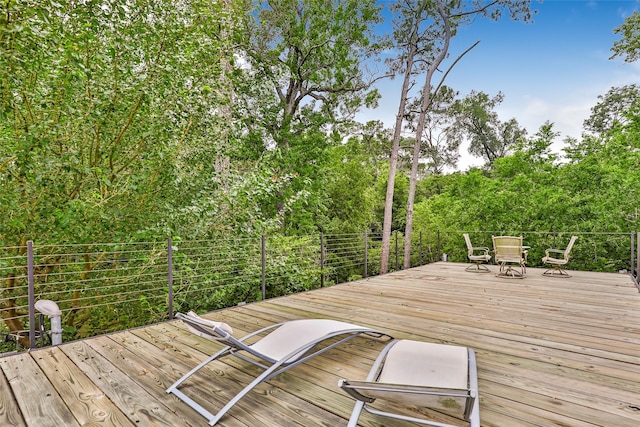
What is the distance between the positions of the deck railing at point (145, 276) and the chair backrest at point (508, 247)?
170cm

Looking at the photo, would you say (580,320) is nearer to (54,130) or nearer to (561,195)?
(54,130)

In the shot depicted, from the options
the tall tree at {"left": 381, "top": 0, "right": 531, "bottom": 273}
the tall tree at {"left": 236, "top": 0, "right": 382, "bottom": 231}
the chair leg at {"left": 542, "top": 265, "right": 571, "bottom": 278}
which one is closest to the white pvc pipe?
the tall tree at {"left": 236, "top": 0, "right": 382, "bottom": 231}

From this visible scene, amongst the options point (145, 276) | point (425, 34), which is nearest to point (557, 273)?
point (425, 34)

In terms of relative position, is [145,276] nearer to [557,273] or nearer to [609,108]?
[557,273]

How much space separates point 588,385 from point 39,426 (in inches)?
126

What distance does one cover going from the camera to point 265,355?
215 cm

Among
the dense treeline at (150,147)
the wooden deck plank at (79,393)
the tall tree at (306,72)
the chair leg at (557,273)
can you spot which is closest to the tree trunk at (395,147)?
the tall tree at (306,72)

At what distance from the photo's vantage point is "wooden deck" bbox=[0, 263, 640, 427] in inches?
71.6

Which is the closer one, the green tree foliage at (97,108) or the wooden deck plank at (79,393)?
the wooden deck plank at (79,393)

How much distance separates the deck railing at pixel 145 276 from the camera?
3.68 metres

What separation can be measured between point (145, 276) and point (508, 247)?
21.0 feet

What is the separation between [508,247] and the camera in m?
6.50

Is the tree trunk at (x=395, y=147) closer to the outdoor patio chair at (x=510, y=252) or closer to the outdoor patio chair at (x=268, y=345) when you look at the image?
the outdoor patio chair at (x=510, y=252)

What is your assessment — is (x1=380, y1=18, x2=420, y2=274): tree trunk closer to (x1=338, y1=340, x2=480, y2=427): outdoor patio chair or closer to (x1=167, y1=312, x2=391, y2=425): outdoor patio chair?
(x1=167, y1=312, x2=391, y2=425): outdoor patio chair
